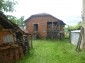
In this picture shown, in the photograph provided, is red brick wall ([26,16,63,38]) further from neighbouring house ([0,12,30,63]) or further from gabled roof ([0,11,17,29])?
gabled roof ([0,11,17,29])

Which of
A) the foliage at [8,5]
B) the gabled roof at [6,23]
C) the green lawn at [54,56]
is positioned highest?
the foliage at [8,5]

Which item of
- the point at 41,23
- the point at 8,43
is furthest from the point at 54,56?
the point at 41,23

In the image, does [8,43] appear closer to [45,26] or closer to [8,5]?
[8,5]

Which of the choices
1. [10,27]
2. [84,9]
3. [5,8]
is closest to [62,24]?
[5,8]

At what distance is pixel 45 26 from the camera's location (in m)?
36.5

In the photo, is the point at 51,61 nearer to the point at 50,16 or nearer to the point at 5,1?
the point at 5,1

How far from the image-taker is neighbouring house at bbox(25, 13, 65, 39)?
35.2 meters

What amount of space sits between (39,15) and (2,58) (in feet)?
80.7

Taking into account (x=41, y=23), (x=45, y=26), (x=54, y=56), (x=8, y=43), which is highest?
(x=41, y=23)

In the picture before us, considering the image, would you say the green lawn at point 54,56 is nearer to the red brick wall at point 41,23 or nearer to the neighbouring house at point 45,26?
the neighbouring house at point 45,26

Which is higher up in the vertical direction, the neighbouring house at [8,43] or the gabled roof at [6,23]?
the gabled roof at [6,23]

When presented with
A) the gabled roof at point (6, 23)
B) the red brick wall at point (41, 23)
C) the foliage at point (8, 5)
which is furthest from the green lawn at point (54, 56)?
the red brick wall at point (41, 23)

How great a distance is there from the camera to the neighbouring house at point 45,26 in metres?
35.2

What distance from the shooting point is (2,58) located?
1302 centimetres
